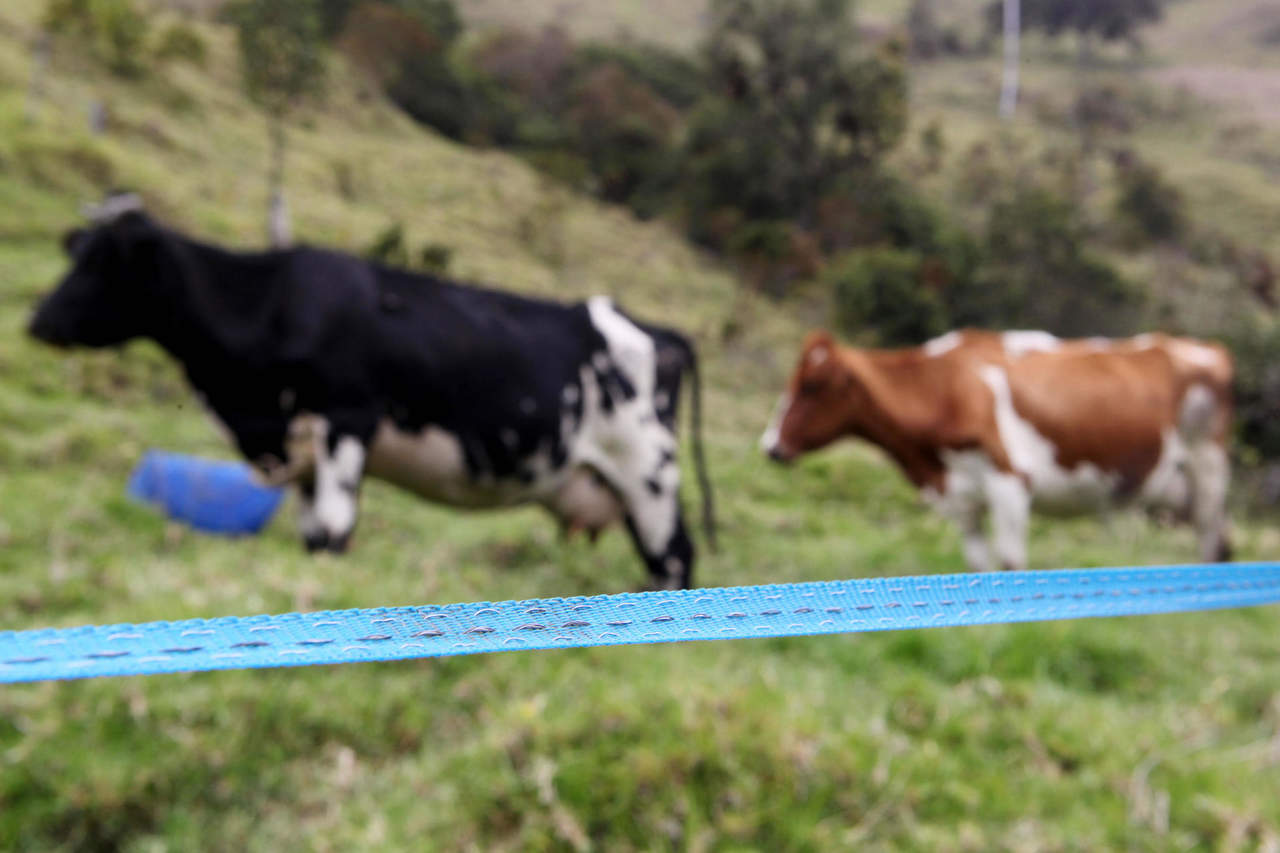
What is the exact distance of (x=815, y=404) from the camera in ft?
19.2

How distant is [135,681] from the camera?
2.37m

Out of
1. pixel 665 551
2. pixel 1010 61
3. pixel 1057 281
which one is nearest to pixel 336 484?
pixel 665 551

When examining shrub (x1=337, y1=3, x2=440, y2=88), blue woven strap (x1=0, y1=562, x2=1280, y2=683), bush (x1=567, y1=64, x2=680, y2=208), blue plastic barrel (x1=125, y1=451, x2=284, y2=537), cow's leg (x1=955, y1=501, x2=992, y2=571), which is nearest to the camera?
blue woven strap (x1=0, y1=562, x2=1280, y2=683)

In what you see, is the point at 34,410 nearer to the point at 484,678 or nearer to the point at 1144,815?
the point at 484,678

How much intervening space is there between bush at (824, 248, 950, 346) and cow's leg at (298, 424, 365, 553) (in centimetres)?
1886

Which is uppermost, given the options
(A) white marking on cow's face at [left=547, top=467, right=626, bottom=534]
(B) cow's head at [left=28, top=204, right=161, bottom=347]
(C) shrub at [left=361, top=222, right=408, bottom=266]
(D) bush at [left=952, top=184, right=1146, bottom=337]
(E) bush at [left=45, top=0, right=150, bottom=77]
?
(E) bush at [left=45, top=0, right=150, bottom=77]

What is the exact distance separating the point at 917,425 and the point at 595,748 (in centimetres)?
389

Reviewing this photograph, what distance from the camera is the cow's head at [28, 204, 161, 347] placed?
4.15 metres

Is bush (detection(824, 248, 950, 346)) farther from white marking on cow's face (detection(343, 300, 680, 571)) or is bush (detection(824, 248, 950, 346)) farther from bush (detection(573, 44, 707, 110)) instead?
bush (detection(573, 44, 707, 110))

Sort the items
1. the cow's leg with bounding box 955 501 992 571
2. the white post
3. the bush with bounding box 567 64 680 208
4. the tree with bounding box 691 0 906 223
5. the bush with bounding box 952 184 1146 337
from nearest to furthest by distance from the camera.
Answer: the cow's leg with bounding box 955 501 992 571, the bush with bounding box 952 184 1146 337, the tree with bounding box 691 0 906 223, the bush with bounding box 567 64 680 208, the white post

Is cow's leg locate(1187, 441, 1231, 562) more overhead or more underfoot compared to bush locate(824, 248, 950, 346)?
more overhead

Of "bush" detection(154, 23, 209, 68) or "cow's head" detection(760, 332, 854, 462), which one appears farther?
"bush" detection(154, 23, 209, 68)

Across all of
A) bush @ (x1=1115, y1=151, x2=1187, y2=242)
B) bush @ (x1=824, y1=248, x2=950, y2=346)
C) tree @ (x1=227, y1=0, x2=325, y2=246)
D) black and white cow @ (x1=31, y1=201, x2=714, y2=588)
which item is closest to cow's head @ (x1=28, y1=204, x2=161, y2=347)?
black and white cow @ (x1=31, y1=201, x2=714, y2=588)

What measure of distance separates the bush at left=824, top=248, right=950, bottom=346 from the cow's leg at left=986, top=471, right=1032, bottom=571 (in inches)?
662
